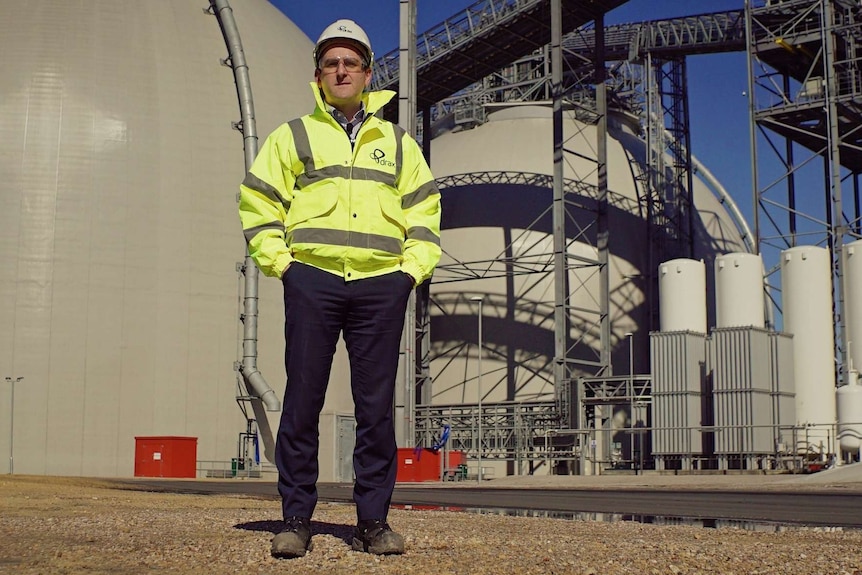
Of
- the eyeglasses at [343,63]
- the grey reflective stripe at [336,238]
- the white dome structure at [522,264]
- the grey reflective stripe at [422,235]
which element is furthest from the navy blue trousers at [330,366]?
the white dome structure at [522,264]

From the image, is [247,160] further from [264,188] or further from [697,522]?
[264,188]

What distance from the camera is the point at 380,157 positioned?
17.6 ft

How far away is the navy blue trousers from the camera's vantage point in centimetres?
511

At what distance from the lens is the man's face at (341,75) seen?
5.39 metres

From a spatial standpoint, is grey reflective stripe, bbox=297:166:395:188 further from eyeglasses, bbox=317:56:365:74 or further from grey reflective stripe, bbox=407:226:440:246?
eyeglasses, bbox=317:56:365:74

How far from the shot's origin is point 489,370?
45.3m

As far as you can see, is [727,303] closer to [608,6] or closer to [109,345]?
[608,6]

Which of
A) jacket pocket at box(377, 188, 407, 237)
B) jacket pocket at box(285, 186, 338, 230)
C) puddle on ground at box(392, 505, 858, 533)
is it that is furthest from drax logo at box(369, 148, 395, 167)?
puddle on ground at box(392, 505, 858, 533)

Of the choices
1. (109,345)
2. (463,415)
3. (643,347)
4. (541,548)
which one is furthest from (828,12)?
(541,548)

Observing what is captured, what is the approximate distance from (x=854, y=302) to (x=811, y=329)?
1.48m

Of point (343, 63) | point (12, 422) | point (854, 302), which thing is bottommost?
point (12, 422)

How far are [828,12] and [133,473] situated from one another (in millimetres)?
26439

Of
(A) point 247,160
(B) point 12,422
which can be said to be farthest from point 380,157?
(B) point 12,422

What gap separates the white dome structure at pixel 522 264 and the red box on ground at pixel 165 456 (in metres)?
12.3
